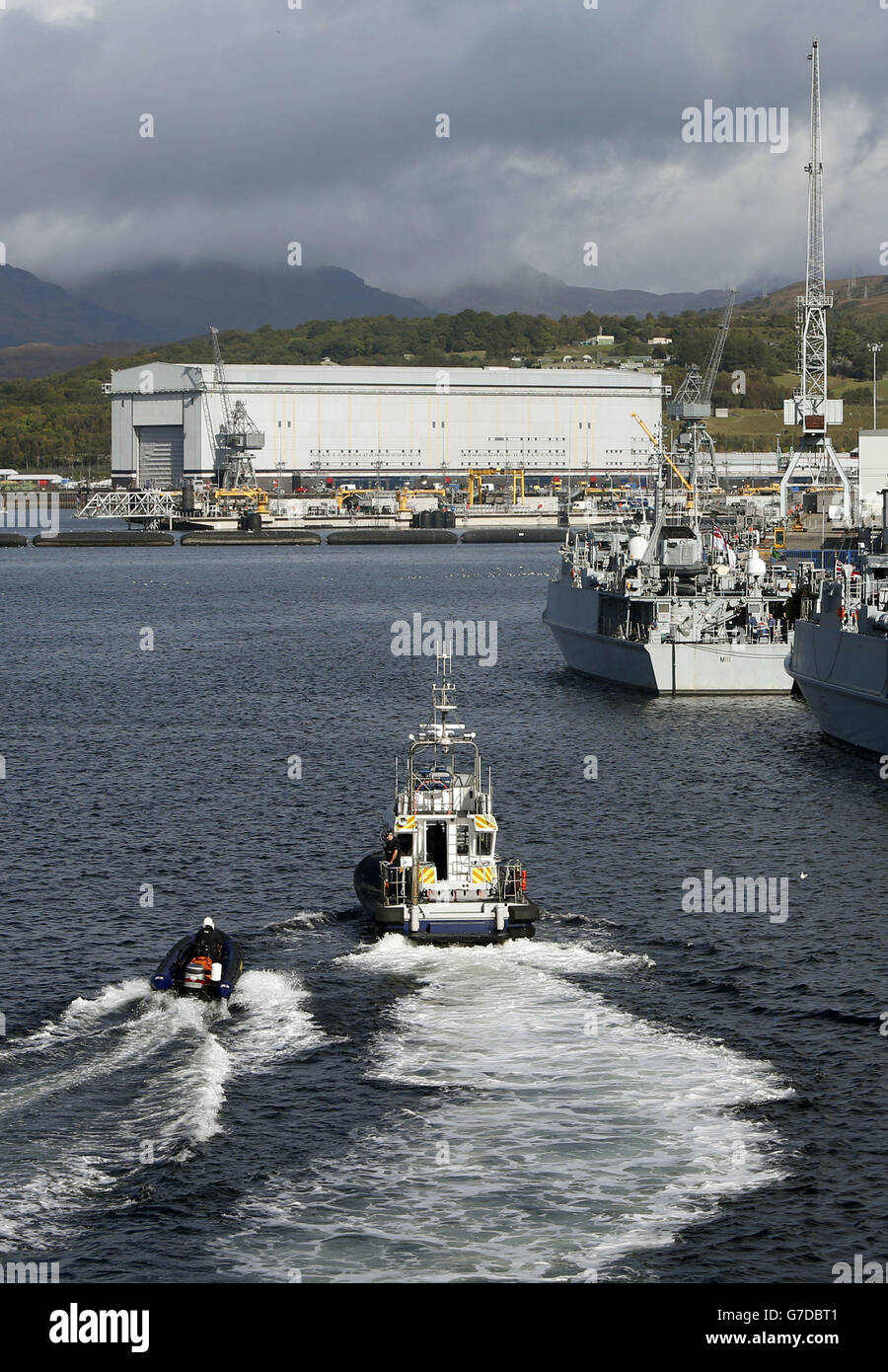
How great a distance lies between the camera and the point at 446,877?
41406mm

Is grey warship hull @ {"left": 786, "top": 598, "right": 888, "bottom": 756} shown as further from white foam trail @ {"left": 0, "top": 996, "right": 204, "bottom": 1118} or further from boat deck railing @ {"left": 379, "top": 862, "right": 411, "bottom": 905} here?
white foam trail @ {"left": 0, "top": 996, "right": 204, "bottom": 1118}

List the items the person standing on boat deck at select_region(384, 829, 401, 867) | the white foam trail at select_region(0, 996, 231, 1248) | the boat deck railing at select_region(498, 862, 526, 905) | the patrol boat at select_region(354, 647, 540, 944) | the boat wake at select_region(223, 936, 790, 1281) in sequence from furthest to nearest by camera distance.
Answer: the person standing on boat deck at select_region(384, 829, 401, 867), the boat deck railing at select_region(498, 862, 526, 905), the patrol boat at select_region(354, 647, 540, 944), the white foam trail at select_region(0, 996, 231, 1248), the boat wake at select_region(223, 936, 790, 1281)

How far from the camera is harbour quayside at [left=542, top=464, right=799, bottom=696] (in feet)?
284

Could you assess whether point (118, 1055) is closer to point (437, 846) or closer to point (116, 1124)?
point (116, 1124)

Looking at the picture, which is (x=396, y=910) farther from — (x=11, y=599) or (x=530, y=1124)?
(x=11, y=599)

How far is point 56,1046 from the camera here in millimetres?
33000

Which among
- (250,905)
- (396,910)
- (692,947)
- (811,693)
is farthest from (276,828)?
(811,693)

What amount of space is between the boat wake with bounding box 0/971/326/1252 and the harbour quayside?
52460 mm

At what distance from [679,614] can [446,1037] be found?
57297 millimetres

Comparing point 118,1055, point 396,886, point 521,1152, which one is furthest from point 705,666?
point 521,1152

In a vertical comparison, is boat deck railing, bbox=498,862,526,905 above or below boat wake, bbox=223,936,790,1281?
above

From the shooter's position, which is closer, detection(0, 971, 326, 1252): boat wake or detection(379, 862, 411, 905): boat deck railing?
detection(0, 971, 326, 1252): boat wake

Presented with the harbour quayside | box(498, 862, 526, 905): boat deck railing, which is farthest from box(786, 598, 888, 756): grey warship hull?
box(498, 862, 526, 905): boat deck railing

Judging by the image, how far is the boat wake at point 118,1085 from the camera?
2675 cm
